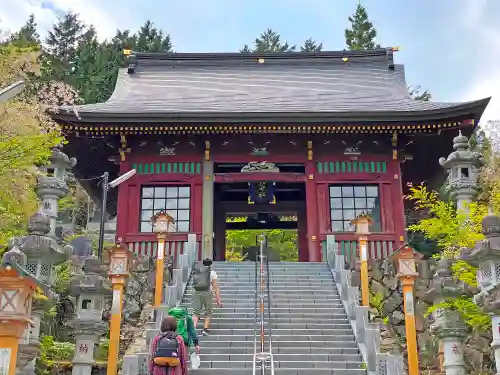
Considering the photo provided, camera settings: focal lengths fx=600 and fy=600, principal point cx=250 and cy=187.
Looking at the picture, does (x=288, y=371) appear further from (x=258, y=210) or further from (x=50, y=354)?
(x=258, y=210)

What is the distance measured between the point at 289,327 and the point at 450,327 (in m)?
2.94

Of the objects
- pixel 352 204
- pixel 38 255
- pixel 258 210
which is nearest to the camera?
pixel 38 255

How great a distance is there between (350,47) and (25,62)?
34420 millimetres

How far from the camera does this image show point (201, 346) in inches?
393

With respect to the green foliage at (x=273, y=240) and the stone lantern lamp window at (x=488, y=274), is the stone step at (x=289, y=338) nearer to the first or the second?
the stone lantern lamp window at (x=488, y=274)

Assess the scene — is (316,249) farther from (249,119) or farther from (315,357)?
(315,357)

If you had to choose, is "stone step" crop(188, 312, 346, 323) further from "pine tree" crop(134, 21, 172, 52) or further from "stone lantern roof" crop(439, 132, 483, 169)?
"pine tree" crop(134, 21, 172, 52)

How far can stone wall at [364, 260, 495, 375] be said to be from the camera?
11797 millimetres

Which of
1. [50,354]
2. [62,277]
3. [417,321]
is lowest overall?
[50,354]

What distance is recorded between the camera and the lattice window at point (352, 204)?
17.5m

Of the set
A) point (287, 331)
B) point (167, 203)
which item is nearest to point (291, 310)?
point (287, 331)

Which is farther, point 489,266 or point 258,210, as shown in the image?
point 258,210

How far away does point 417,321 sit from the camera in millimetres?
13883

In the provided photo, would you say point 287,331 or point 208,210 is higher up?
point 208,210
